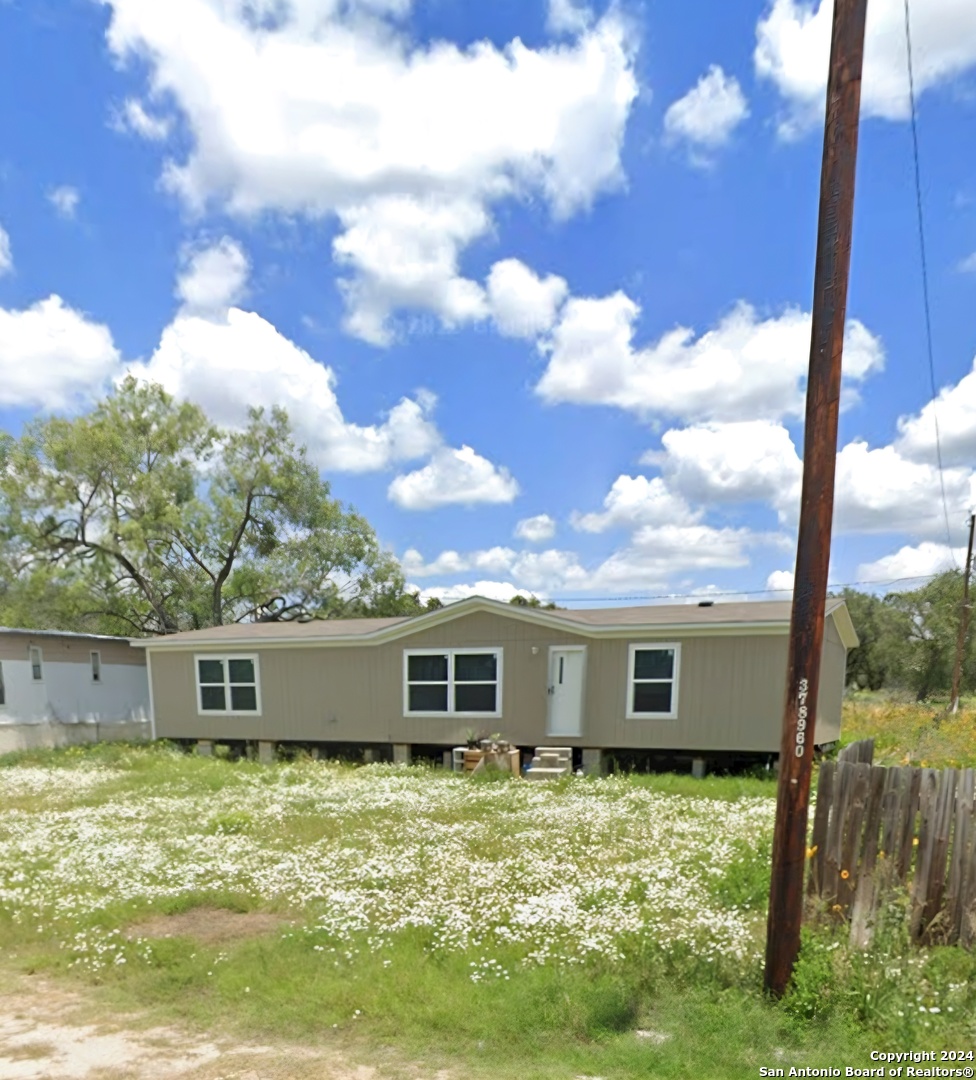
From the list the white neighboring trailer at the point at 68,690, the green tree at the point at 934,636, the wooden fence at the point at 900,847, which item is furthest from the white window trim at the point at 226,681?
the green tree at the point at 934,636

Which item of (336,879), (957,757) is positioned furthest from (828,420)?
(957,757)

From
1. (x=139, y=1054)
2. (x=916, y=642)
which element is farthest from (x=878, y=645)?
(x=139, y=1054)

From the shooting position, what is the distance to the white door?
14.0 meters

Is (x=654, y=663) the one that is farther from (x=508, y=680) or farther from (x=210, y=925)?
(x=210, y=925)

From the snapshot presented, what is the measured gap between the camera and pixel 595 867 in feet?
22.1

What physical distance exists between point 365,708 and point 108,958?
10661 mm

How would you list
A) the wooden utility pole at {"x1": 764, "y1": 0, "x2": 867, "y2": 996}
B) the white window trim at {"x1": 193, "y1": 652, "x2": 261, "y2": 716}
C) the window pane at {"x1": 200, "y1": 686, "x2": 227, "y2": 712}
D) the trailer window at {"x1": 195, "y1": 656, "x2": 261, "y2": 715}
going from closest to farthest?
the wooden utility pole at {"x1": 764, "y1": 0, "x2": 867, "y2": 996} < the white window trim at {"x1": 193, "y1": 652, "x2": 261, "y2": 716} < the trailer window at {"x1": 195, "y1": 656, "x2": 261, "y2": 715} < the window pane at {"x1": 200, "y1": 686, "x2": 227, "y2": 712}

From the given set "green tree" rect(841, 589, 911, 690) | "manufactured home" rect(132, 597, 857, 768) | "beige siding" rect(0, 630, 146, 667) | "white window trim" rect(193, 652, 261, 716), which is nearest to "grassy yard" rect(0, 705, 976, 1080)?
"manufactured home" rect(132, 597, 857, 768)

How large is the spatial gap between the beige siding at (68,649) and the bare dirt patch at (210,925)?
1608 centimetres

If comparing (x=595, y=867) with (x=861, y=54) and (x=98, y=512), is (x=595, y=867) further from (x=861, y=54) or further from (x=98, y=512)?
(x=98, y=512)

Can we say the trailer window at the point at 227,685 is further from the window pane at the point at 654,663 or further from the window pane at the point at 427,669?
the window pane at the point at 654,663

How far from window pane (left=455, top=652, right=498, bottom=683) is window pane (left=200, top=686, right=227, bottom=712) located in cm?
640

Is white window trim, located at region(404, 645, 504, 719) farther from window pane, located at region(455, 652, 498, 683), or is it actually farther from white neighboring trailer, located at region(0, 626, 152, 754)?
white neighboring trailer, located at region(0, 626, 152, 754)

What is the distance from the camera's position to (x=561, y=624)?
551 inches
